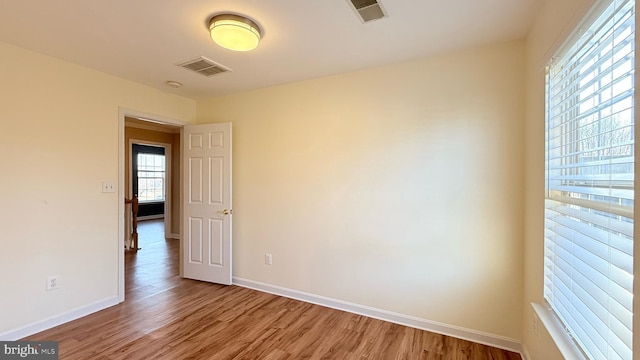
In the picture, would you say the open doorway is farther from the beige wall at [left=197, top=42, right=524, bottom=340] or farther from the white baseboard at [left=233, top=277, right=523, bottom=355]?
the white baseboard at [left=233, top=277, right=523, bottom=355]

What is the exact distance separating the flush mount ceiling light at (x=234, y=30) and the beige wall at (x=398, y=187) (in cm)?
116

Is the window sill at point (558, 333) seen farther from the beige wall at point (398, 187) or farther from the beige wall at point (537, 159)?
the beige wall at point (398, 187)

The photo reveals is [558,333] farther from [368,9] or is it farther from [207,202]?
[207,202]

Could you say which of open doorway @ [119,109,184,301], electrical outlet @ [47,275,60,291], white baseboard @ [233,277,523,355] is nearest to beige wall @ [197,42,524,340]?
white baseboard @ [233,277,523,355]

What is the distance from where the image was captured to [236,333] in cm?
251

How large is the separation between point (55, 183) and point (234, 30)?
7.23ft

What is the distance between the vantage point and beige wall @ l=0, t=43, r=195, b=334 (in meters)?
2.35

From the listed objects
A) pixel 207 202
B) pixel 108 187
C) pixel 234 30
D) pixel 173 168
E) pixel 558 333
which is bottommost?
pixel 558 333

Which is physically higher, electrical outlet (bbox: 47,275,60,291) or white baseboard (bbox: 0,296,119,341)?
electrical outlet (bbox: 47,275,60,291)

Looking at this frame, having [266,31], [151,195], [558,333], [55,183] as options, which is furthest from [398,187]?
[151,195]

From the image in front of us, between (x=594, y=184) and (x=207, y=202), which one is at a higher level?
(x=594, y=184)

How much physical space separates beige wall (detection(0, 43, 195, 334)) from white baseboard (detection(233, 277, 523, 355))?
162cm

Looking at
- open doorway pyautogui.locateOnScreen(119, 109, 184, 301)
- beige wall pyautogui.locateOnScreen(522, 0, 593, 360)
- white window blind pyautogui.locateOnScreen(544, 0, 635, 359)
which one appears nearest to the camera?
white window blind pyautogui.locateOnScreen(544, 0, 635, 359)

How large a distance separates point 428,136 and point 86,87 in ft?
10.8
